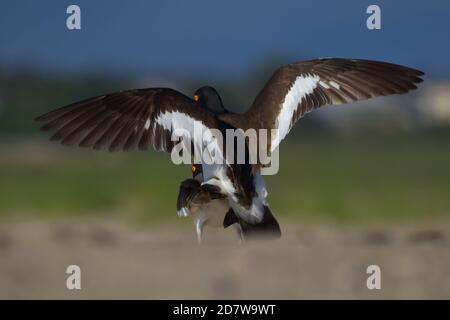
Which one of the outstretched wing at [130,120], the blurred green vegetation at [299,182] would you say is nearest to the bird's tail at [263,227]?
the outstretched wing at [130,120]

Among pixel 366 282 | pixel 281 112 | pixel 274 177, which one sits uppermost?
pixel 274 177

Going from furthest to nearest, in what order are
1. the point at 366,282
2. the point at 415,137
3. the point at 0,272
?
the point at 415,137
the point at 0,272
the point at 366,282

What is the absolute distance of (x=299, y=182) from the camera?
20234 millimetres

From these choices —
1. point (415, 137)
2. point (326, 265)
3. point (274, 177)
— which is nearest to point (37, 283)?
point (326, 265)

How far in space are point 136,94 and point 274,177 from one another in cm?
1461

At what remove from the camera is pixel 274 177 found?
21250 millimetres

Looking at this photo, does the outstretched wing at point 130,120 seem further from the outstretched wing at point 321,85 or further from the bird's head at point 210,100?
the outstretched wing at point 321,85

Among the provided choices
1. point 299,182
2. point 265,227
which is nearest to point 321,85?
point 265,227

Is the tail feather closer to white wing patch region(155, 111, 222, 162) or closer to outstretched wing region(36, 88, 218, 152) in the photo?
white wing patch region(155, 111, 222, 162)

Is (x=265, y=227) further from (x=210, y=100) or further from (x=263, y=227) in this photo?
(x=210, y=100)

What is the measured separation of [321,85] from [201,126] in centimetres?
105

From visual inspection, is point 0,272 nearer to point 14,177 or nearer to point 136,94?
point 136,94

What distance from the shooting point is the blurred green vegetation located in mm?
15133

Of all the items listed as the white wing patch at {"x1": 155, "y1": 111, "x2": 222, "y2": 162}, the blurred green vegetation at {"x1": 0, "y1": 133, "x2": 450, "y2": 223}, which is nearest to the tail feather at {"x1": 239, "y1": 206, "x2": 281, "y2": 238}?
the white wing patch at {"x1": 155, "y1": 111, "x2": 222, "y2": 162}
